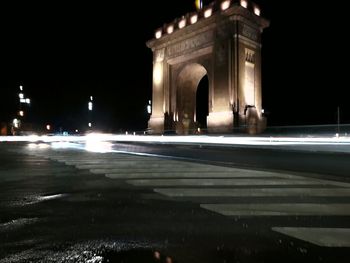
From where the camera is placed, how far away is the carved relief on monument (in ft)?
139

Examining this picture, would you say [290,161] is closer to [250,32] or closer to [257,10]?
[250,32]

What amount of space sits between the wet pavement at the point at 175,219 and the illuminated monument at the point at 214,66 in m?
30.9

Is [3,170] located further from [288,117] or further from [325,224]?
[288,117]

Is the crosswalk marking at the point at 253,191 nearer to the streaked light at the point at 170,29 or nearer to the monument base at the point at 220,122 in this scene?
the monument base at the point at 220,122

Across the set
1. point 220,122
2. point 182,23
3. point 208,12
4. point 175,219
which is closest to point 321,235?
point 175,219

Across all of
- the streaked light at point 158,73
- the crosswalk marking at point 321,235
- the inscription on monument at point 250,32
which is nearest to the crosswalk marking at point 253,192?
the crosswalk marking at point 321,235

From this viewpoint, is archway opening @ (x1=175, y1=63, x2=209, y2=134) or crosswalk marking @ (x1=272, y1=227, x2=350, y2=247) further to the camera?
archway opening @ (x1=175, y1=63, x2=209, y2=134)

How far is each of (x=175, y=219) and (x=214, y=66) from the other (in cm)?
3837

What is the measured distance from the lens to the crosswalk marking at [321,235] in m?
3.52

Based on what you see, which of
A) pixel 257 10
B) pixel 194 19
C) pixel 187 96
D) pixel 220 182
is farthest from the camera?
pixel 187 96

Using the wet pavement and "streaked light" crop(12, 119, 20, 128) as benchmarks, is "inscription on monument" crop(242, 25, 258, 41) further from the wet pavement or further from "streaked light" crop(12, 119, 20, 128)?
"streaked light" crop(12, 119, 20, 128)

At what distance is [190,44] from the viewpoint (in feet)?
145

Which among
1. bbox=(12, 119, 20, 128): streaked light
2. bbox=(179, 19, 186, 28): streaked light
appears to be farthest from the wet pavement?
bbox=(12, 119, 20, 128): streaked light

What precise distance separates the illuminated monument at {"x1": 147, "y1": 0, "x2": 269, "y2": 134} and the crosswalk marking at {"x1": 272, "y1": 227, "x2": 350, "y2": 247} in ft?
109
